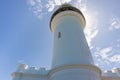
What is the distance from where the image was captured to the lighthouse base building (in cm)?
905

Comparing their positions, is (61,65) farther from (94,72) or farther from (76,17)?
(76,17)

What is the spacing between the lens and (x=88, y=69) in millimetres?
9180

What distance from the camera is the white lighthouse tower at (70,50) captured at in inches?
355

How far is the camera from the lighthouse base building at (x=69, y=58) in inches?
356

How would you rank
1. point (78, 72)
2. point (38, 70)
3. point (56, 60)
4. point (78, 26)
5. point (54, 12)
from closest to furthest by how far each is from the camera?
point (78, 72)
point (56, 60)
point (38, 70)
point (78, 26)
point (54, 12)

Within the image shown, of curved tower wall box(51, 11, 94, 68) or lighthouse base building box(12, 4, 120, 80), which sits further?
curved tower wall box(51, 11, 94, 68)

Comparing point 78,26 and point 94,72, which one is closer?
point 94,72

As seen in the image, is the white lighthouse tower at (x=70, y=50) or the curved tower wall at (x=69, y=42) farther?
the curved tower wall at (x=69, y=42)

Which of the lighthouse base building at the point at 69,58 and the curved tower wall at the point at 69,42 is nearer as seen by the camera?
the lighthouse base building at the point at 69,58

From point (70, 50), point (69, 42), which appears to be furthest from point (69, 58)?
point (69, 42)

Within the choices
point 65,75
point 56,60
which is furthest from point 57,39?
point 65,75

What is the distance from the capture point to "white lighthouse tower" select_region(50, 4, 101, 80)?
9.02 m

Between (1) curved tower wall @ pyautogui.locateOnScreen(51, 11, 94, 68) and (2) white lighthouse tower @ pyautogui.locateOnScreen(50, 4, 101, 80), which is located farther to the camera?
(1) curved tower wall @ pyautogui.locateOnScreen(51, 11, 94, 68)

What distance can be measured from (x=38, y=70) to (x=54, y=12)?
5.71m
